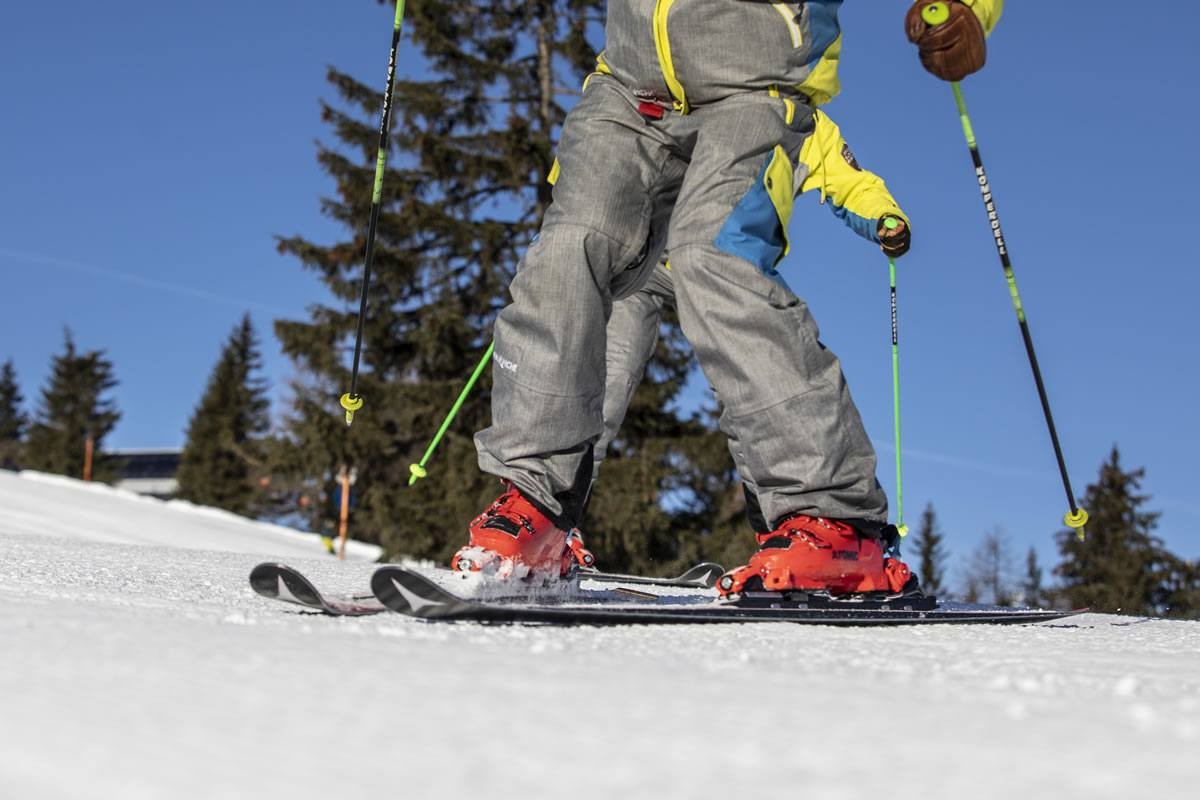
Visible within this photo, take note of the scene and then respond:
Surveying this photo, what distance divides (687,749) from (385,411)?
1348 cm

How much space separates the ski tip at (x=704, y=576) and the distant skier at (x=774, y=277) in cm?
61

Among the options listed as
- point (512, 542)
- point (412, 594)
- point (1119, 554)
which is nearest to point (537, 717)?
point (412, 594)

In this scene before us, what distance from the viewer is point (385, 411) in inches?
549

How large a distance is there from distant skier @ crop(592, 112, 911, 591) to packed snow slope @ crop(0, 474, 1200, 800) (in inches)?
44.4

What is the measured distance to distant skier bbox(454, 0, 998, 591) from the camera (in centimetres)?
230

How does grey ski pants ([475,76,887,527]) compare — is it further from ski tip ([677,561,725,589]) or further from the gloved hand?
the gloved hand

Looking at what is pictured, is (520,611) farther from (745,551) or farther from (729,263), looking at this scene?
(745,551)

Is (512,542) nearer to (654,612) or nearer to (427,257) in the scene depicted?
(654,612)

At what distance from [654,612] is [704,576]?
2178 millimetres

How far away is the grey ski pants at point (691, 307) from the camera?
2305 millimetres

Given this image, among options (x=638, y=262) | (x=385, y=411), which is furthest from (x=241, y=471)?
(x=638, y=262)

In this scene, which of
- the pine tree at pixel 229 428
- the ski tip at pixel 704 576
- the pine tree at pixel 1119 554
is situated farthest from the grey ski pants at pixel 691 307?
the pine tree at pixel 229 428

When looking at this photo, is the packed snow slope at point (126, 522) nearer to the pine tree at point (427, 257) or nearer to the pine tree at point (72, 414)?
the pine tree at point (427, 257)

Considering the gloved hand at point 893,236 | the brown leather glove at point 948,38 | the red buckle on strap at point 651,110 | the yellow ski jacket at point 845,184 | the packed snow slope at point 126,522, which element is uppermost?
the yellow ski jacket at point 845,184
